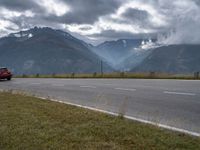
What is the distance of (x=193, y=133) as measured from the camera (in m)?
7.63

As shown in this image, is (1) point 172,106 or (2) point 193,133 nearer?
(2) point 193,133

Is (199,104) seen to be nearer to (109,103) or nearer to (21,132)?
(109,103)

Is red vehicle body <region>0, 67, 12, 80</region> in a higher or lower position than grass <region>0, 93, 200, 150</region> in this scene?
higher

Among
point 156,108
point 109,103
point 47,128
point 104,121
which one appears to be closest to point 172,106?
point 156,108

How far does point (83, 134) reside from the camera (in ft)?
23.7

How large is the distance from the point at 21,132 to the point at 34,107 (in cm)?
392

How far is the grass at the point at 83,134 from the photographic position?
6398 millimetres

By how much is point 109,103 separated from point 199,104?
123 inches

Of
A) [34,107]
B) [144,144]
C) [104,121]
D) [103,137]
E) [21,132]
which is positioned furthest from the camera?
[34,107]

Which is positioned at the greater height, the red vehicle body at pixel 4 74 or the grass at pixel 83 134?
the red vehicle body at pixel 4 74

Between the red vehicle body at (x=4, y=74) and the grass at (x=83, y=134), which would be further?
the red vehicle body at (x=4, y=74)

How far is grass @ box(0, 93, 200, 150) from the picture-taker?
6398 millimetres

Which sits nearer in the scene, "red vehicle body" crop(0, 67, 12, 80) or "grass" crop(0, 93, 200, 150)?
"grass" crop(0, 93, 200, 150)

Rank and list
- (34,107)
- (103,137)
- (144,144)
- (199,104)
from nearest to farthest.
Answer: (144,144), (103,137), (34,107), (199,104)
